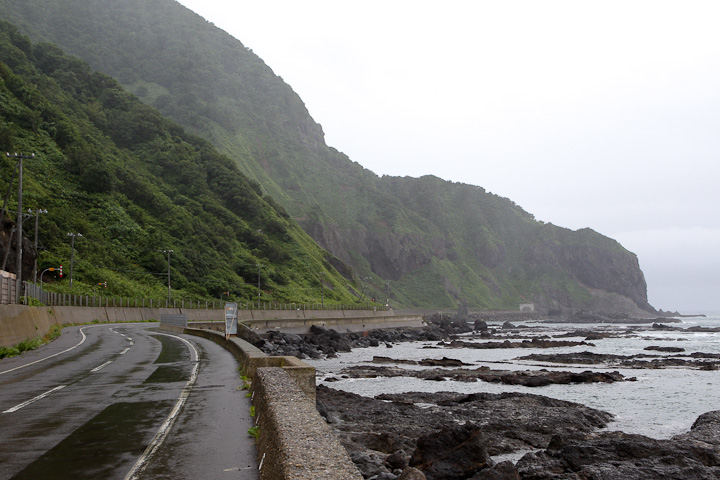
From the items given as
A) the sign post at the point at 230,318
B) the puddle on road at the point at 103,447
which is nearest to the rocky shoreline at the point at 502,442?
the puddle on road at the point at 103,447

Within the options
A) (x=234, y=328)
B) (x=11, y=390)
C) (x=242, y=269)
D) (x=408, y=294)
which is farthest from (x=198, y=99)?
(x=11, y=390)

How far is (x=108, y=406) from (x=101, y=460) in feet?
16.3

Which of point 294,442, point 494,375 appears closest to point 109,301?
point 494,375

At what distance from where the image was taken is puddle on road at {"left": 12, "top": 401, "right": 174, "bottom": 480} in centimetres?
750

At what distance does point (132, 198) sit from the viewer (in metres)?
95.2

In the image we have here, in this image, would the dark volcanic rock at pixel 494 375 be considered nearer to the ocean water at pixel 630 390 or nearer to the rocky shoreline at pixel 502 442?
the ocean water at pixel 630 390

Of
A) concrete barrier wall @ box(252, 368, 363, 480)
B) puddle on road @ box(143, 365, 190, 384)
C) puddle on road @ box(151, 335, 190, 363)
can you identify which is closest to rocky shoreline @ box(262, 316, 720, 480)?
concrete barrier wall @ box(252, 368, 363, 480)

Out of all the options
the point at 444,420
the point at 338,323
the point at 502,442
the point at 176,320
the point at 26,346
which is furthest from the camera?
the point at 338,323

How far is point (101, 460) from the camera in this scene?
320 inches

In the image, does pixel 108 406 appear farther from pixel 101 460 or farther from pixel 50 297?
pixel 50 297

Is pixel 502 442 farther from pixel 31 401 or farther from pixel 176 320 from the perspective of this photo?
pixel 176 320

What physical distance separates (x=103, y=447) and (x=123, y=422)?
2.08m

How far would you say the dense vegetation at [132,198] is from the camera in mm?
75438

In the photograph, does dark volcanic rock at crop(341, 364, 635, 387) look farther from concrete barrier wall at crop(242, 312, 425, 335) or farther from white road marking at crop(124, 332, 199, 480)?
concrete barrier wall at crop(242, 312, 425, 335)
